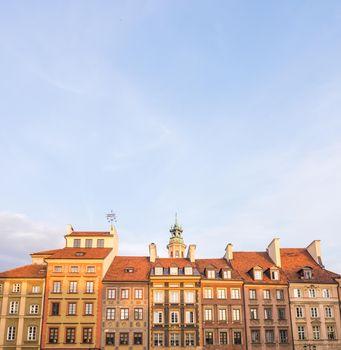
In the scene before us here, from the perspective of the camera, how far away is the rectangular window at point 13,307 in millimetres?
63781

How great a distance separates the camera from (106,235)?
240 ft

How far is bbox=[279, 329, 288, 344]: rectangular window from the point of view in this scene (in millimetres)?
65062

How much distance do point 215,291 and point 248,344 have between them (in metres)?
8.28

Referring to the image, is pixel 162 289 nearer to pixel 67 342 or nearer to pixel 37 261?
pixel 67 342

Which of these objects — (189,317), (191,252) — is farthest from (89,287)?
(191,252)

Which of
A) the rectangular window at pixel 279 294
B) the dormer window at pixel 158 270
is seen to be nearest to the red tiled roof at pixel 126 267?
the dormer window at pixel 158 270

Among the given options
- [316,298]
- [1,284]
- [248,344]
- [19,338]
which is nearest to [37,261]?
[1,284]

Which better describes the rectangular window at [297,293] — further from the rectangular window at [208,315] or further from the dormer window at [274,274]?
the rectangular window at [208,315]

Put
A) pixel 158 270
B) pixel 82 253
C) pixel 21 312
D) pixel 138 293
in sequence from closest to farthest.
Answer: pixel 21 312, pixel 138 293, pixel 158 270, pixel 82 253

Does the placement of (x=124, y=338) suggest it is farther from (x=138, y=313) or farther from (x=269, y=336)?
(x=269, y=336)

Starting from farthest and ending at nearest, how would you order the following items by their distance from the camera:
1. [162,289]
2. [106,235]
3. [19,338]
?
[106,235] < [162,289] < [19,338]

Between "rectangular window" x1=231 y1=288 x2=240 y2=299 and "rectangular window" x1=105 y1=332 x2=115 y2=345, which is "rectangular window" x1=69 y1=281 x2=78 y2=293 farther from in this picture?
"rectangular window" x1=231 y1=288 x2=240 y2=299

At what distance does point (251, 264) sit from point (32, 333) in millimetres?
33180

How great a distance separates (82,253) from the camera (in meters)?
68.6
